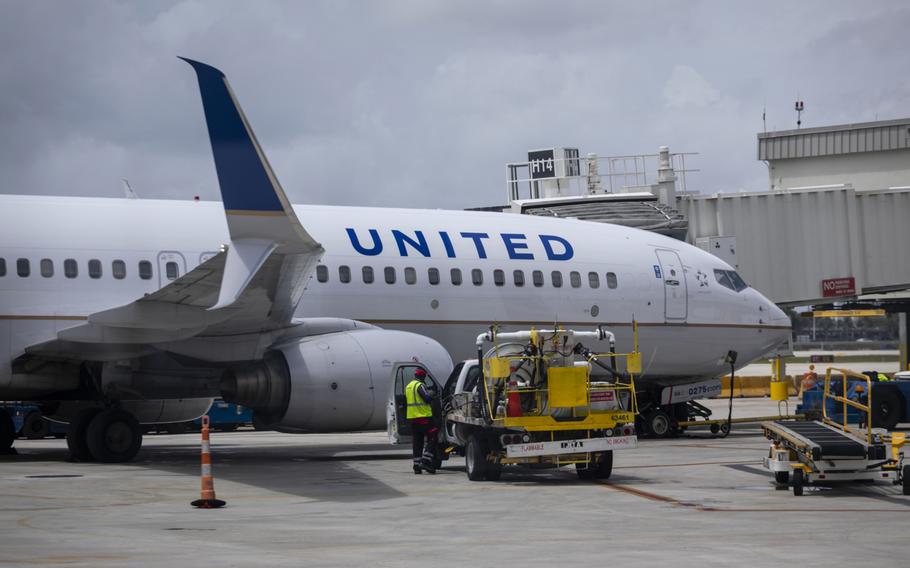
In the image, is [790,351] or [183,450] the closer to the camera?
[183,450]

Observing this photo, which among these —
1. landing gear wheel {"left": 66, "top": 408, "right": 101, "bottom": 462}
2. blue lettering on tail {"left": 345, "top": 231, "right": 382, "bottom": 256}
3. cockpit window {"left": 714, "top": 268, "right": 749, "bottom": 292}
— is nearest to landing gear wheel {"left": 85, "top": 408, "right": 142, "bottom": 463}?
landing gear wheel {"left": 66, "top": 408, "right": 101, "bottom": 462}

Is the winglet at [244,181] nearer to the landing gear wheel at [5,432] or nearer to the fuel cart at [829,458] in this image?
the fuel cart at [829,458]

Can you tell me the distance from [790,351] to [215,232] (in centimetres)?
1391

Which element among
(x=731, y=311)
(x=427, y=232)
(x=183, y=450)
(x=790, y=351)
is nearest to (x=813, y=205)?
(x=790, y=351)

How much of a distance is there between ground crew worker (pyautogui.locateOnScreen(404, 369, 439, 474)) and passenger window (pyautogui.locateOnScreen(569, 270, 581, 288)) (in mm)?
5966

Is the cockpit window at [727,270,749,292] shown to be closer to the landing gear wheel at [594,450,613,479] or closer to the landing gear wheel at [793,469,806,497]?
the landing gear wheel at [594,450,613,479]

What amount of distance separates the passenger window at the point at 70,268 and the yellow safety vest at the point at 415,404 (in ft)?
18.1

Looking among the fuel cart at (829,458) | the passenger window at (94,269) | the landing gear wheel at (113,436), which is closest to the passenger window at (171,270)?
the passenger window at (94,269)

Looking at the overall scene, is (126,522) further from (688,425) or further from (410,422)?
(688,425)

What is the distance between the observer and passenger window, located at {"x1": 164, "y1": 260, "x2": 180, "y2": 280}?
19656 mm

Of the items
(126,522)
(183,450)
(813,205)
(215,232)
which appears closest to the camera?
(126,522)

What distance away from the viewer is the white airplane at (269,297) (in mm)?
16531

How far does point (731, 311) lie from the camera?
2498cm

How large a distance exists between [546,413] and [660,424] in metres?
9.42
